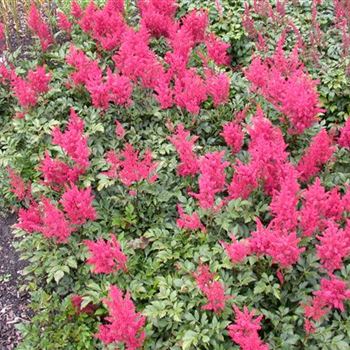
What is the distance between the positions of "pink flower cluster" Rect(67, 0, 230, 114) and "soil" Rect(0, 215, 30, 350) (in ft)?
4.62

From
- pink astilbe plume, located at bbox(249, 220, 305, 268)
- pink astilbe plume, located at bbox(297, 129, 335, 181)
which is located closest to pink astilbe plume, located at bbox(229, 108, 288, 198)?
pink astilbe plume, located at bbox(297, 129, 335, 181)

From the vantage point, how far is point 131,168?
3760mm

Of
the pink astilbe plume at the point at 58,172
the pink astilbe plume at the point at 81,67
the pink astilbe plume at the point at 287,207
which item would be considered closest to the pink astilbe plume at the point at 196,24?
the pink astilbe plume at the point at 81,67

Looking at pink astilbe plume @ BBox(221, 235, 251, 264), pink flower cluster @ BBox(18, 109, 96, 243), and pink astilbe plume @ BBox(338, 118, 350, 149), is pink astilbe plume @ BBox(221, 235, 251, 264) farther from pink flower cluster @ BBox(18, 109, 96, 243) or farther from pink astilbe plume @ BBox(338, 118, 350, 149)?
pink astilbe plume @ BBox(338, 118, 350, 149)

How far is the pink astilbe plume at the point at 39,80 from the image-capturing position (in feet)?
15.0

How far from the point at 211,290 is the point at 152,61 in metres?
2.18

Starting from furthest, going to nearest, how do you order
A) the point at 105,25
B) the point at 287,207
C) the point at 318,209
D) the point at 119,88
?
the point at 105,25
the point at 119,88
the point at 318,209
the point at 287,207

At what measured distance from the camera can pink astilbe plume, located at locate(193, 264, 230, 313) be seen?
312cm

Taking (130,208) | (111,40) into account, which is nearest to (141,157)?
(130,208)

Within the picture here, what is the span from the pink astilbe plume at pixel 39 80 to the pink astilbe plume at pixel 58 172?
2.95ft

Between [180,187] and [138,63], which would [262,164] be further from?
[138,63]

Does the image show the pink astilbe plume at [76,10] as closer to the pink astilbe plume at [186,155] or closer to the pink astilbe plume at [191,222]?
the pink astilbe plume at [186,155]

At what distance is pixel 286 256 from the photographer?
316 centimetres

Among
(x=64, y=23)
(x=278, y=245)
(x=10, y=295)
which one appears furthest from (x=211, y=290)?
(x=64, y=23)
